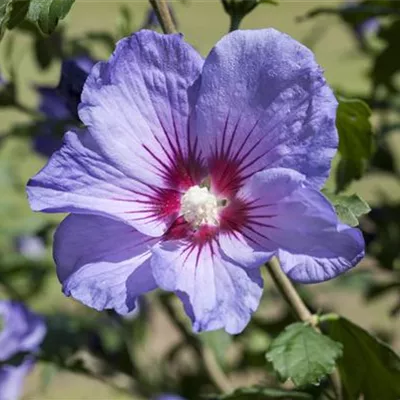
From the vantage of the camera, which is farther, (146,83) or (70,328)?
A: (70,328)

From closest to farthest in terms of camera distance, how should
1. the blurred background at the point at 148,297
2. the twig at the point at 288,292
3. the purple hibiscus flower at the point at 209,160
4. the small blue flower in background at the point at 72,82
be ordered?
the purple hibiscus flower at the point at 209,160
the twig at the point at 288,292
the small blue flower in background at the point at 72,82
the blurred background at the point at 148,297

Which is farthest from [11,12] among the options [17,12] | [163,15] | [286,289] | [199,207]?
[286,289]

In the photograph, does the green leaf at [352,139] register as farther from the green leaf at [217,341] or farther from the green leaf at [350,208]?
the green leaf at [217,341]

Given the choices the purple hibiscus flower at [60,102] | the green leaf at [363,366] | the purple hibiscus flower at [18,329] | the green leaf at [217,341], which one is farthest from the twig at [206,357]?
the green leaf at [363,366]

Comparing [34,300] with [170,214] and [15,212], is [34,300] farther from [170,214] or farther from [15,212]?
[170,214]

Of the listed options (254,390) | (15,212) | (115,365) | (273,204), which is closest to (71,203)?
(273,204)
